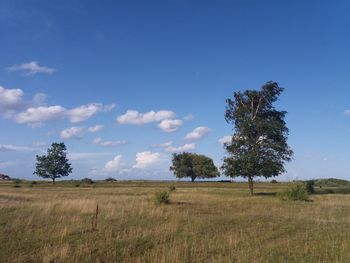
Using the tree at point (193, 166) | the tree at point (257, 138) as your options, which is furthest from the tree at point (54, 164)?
the tree at point (257, 138)

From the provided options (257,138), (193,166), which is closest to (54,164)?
(193,166)

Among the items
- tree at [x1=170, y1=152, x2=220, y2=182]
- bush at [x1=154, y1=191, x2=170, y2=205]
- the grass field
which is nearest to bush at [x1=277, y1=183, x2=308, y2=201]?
bush at [x1=154, y1=191, x2=170, y2=205]

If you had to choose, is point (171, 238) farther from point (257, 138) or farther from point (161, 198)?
point (257, 138)

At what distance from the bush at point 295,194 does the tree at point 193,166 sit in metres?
98.9

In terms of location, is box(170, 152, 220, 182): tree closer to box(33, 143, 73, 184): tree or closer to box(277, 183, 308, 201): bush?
box(33, 143, 73, 184): tree

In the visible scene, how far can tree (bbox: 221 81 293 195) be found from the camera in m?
54.5

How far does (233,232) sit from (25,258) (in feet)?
27.3

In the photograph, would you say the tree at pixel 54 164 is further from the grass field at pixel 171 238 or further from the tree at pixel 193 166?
the grass field at pixel 171 238

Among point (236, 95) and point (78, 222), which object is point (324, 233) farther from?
point (236, 95)

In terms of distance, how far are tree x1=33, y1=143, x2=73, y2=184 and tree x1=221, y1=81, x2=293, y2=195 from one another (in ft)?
298

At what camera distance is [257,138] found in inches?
2178

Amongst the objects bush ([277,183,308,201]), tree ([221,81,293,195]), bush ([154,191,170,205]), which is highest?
tree ([221,81,293,195])

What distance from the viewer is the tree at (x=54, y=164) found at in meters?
137

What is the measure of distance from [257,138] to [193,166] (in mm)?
89140
